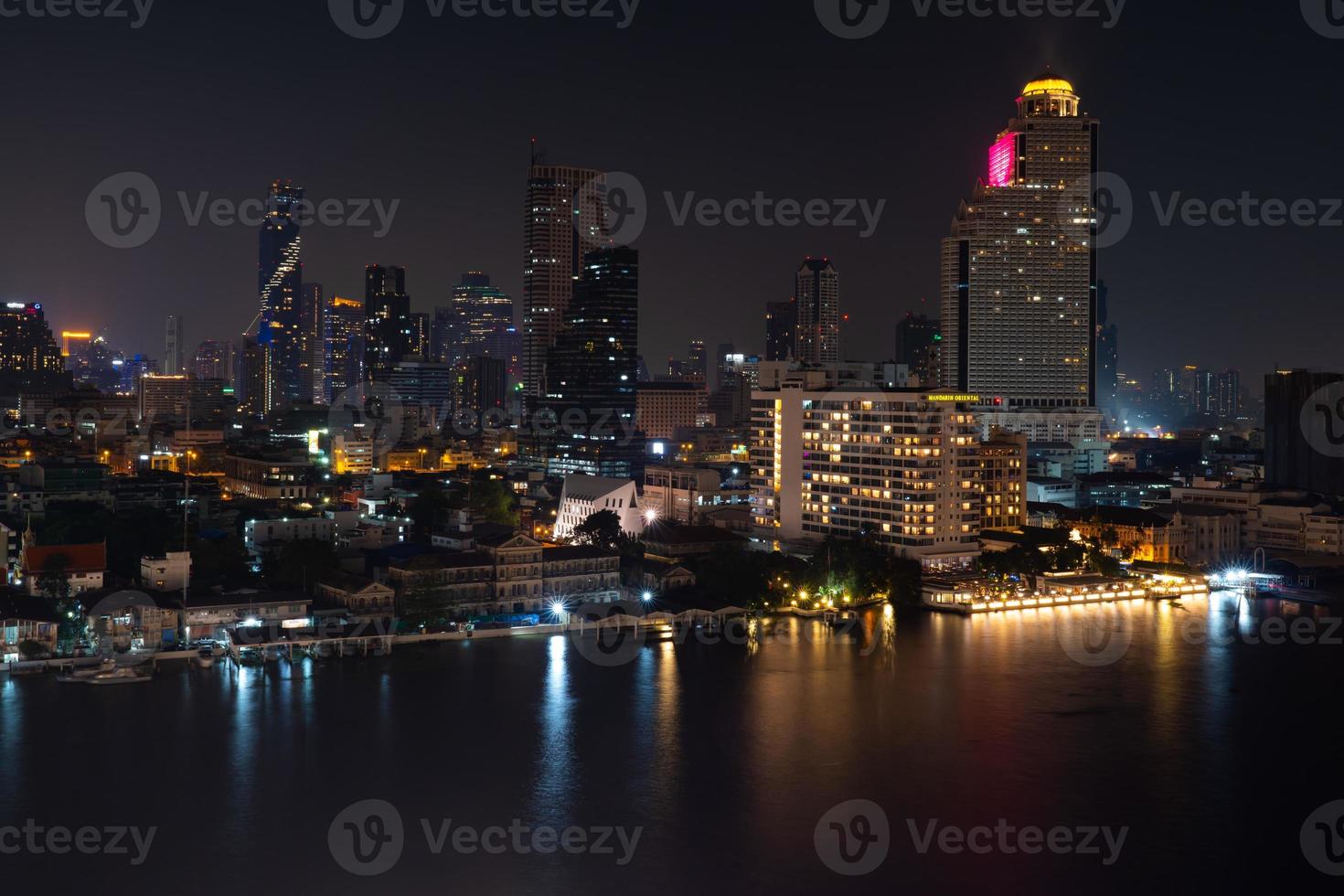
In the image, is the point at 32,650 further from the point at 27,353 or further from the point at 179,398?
the point at 179,398

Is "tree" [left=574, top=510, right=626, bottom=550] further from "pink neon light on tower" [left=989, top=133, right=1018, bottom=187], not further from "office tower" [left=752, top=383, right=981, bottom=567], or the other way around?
"pink neon light on tower" [left=989, top=133, right=1018, bottom=187]

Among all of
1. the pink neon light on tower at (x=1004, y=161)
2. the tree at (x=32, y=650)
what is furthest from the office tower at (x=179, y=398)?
the tree at (x=32, y=650)

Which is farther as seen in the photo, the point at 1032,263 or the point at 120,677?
the point at 1032,263

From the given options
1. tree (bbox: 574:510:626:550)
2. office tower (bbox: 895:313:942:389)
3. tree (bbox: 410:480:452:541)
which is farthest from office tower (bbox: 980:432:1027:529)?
office tower (bbox: 895:313:942:389)

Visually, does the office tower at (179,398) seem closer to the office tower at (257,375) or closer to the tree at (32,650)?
the office tower at (257,375)

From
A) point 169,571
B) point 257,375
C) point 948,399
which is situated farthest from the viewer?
point 257,375

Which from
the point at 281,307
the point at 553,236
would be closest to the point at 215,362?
the point at 281,307
